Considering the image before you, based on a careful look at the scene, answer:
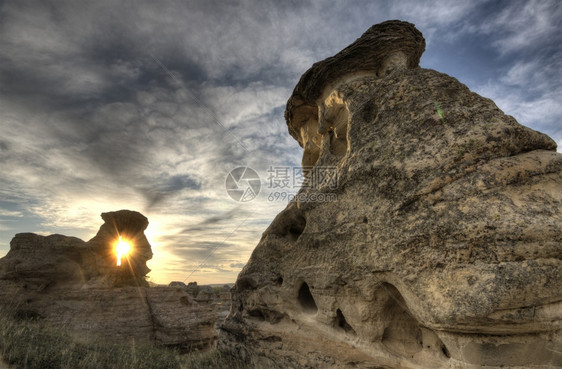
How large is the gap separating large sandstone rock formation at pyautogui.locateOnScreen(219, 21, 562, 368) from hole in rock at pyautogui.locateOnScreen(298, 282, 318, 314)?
0.03m

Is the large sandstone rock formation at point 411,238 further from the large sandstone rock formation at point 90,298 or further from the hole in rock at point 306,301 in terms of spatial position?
the large sandstone rock formation at point 90,298

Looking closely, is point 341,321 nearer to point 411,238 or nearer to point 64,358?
point 411,238

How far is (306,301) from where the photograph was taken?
664cm

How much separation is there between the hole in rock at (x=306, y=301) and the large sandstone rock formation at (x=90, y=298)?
375 inches

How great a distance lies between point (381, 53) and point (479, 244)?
17.2ft

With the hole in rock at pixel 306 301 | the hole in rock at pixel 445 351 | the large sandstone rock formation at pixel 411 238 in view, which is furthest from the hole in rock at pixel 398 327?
the hole in rock at pixel 306 301

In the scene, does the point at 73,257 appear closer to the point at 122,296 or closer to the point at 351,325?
the point at 122,296

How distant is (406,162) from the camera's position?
4.33 metres

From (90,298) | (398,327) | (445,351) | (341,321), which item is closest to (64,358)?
(341,321)

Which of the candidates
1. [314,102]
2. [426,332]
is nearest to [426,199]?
[426,332]

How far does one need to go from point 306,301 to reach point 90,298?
41.1ft

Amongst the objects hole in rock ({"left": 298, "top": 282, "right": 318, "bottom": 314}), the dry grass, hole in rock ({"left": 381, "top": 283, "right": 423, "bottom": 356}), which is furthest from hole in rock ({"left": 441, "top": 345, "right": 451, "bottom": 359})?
the dry grass

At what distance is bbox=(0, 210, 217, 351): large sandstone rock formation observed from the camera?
41.2 ft

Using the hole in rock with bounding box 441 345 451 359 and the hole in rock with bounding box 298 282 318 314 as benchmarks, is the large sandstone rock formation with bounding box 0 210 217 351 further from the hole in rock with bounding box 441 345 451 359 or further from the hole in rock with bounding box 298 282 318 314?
the hole in rock with bounding box 441 345 451 359
